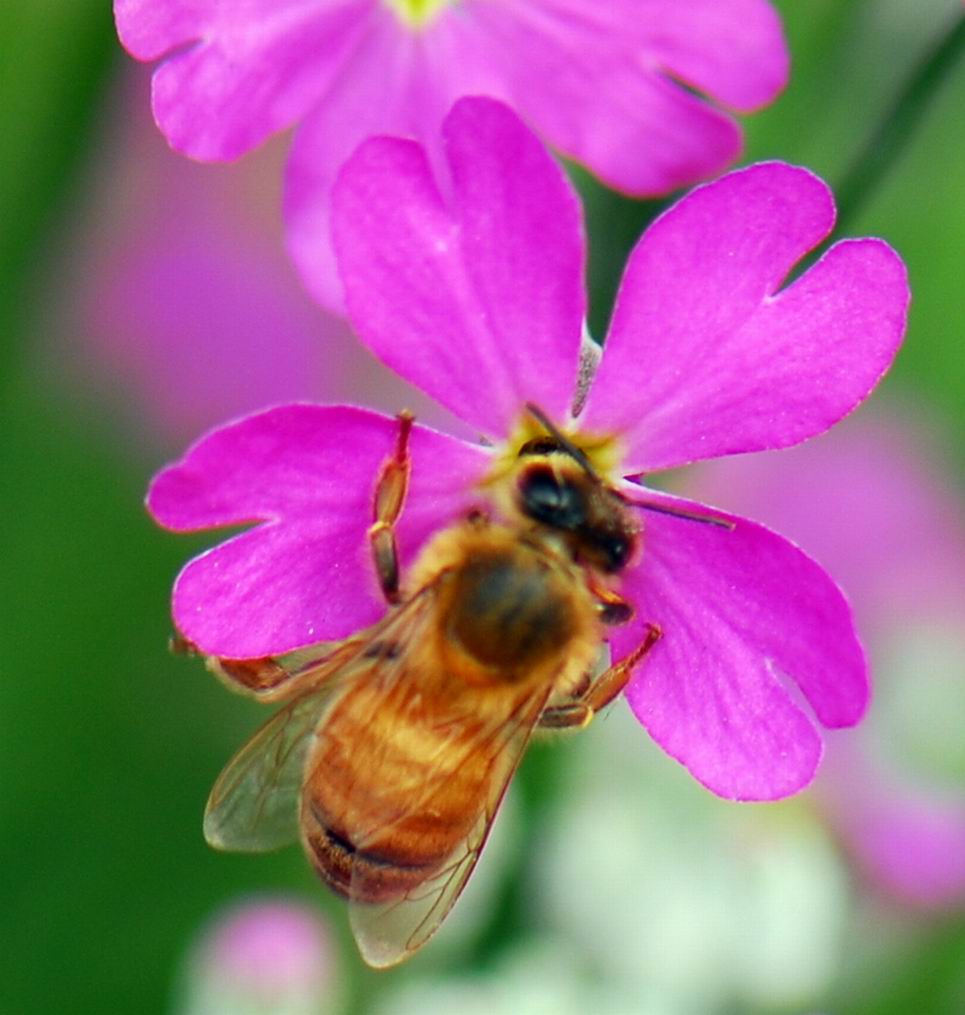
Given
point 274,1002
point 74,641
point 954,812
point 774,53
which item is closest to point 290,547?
point 774,53

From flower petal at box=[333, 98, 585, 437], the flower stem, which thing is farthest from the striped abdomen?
the flower stem

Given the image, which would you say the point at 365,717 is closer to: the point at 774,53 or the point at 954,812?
the point at 774,53

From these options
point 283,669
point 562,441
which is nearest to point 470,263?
point 562,441

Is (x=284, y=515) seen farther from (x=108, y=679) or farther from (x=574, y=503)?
(x=108, y=679)

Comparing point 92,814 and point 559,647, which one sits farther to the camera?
point 92,814

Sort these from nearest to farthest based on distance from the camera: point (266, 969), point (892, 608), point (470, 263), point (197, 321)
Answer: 1. point (470, 263)
2. point (266, 969)
3. point (892, 608)
4. point (197, 321)

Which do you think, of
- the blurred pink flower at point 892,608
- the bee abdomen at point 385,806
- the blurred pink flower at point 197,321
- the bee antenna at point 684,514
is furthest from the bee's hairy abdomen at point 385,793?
the blurred pink flower at point 197,321

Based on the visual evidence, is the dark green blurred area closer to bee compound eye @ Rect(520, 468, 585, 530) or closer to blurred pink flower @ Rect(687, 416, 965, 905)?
blurred pink flower @ Rect(687, 416, 965, 905)
